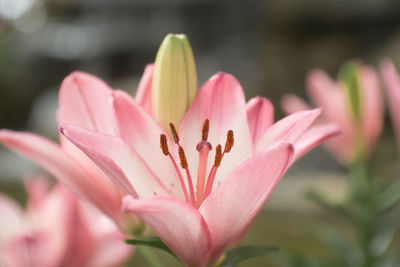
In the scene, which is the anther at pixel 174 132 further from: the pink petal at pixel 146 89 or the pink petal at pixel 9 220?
the pink petal at pixel 9 220

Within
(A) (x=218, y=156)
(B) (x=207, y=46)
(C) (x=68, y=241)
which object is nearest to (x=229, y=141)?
(A) (x=218, y=156)

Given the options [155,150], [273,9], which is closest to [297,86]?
[273,9]

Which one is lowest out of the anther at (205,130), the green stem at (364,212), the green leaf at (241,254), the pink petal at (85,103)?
the green stem at (364,212)

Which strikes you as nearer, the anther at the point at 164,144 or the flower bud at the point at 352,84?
the anther at the point at 164,144

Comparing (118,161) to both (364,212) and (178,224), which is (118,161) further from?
(364,212)

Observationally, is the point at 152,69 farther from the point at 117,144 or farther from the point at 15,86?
the point at 15,86

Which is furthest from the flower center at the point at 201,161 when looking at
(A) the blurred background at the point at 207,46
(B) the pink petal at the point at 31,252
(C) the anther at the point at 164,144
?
(A) the blurred background at the point at 207,46
